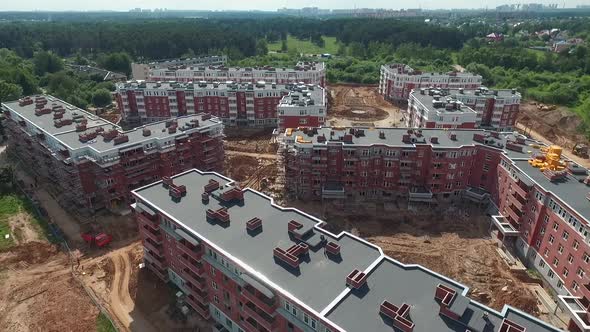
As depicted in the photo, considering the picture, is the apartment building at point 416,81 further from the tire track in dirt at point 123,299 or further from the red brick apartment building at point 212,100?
the tire track in dirt at point 123,299

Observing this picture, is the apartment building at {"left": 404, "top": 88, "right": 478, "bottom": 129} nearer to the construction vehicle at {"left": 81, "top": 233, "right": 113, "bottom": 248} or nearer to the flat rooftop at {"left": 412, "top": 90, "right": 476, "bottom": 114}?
the flat rooftop at {"left": 412, "top": 90, "right": 476, "bottom": 114}

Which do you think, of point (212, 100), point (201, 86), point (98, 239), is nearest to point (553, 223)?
point (98, 239)

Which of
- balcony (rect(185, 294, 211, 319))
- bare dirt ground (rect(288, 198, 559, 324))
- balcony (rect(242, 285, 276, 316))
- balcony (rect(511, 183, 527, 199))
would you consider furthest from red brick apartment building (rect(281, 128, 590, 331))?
balcony (rect(242, 285, 276, 316))

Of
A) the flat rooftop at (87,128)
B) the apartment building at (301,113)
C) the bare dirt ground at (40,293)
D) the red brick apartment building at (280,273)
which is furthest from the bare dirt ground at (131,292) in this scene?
the apartment building at (301,113)

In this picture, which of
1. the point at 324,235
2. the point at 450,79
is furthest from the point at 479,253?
the point at 450,79

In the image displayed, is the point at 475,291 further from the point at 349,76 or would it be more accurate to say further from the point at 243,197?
the point at 349,76
